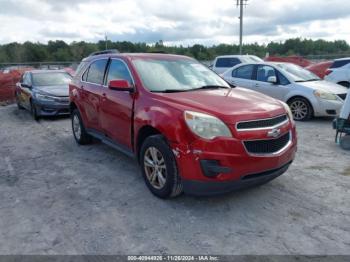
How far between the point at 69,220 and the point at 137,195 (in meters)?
0.92

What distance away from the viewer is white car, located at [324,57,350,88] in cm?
1092

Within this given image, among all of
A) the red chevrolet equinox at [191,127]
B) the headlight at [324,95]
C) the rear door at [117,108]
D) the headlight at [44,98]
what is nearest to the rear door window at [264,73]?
the headlight at [324,95]

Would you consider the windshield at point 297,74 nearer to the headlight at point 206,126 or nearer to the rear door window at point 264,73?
the rear door window at point 264,73

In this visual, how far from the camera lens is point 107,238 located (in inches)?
128

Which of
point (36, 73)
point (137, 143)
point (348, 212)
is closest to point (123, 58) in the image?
point (137, 143)

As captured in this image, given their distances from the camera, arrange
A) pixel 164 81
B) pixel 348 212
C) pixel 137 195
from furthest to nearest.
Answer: pixel 164 81
pixel 137 195
pixel 348 212

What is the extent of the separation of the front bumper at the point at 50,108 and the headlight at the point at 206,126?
7.17 m

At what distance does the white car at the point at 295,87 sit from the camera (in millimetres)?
8266

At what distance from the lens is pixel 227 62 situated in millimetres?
15812

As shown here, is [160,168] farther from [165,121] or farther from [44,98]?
[44,98]

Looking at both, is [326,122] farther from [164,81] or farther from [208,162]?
[208,162]

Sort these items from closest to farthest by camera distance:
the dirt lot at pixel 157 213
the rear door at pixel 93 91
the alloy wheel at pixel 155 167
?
the dirt lot at pixel 157 213 < the alloy wheel at pixel 155 167 < the rear door at pixel 93 91

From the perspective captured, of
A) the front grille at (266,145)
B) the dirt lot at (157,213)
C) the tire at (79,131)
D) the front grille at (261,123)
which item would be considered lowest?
the dirt lot at (157,213)

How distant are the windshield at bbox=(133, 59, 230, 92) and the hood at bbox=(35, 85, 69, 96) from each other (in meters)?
5.74
